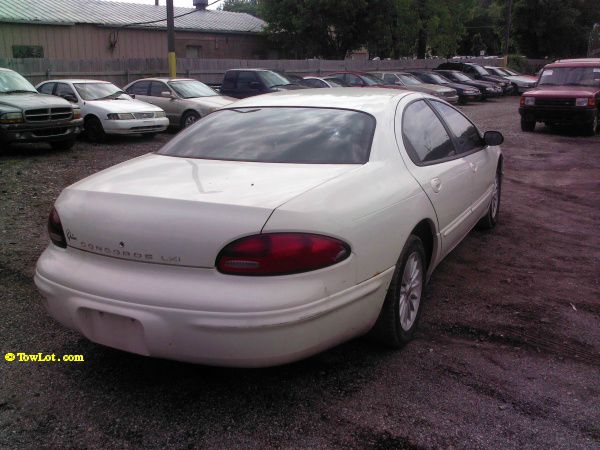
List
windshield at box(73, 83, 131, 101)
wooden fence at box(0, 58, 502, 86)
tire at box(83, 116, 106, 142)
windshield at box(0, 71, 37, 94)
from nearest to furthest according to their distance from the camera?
windshield at box(0, 71, 37, 94) → tire at box(83, 116, 106, 142) → windshield at box(73, 83, 131, 101) → wooden fence at box(0, 58, 502, 86)

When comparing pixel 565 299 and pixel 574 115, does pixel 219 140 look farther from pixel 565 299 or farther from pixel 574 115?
pixel 574 115

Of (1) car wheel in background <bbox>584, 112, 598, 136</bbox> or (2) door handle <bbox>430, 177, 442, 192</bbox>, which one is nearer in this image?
(2) door handle <bbox>430, 177, 442, 192</bbox>

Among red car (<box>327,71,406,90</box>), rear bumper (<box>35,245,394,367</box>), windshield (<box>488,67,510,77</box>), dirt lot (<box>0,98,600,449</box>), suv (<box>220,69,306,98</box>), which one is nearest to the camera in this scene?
rear bumper (<box>35,245,394,367</box>)

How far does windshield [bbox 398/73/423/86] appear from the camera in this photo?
74.0 ft

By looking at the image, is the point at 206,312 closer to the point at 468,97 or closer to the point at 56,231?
the point at 56,231

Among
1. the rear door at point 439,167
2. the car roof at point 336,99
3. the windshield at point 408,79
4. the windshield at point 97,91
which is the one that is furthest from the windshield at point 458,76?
the car roof at point 336,99

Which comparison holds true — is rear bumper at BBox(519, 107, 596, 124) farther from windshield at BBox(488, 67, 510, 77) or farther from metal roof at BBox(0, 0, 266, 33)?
metal roof at BBox(0, 0, 266, 33)

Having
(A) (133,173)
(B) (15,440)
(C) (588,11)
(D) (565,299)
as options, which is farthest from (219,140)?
(C) (588,11)

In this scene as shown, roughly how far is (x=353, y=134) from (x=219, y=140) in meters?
0.90

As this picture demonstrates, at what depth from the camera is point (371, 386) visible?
3.16m

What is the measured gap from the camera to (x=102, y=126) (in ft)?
42.7

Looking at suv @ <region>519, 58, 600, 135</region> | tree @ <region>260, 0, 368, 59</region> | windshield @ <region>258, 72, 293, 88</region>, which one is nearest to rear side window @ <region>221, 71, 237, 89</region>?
windshield @ <region>258, 72, 293, 88</region>

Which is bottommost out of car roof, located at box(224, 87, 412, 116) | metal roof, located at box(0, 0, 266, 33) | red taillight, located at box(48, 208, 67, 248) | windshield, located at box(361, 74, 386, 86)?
red taillight, located at box(48, 208, 67, 248)

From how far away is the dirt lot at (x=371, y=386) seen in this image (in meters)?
2.74
